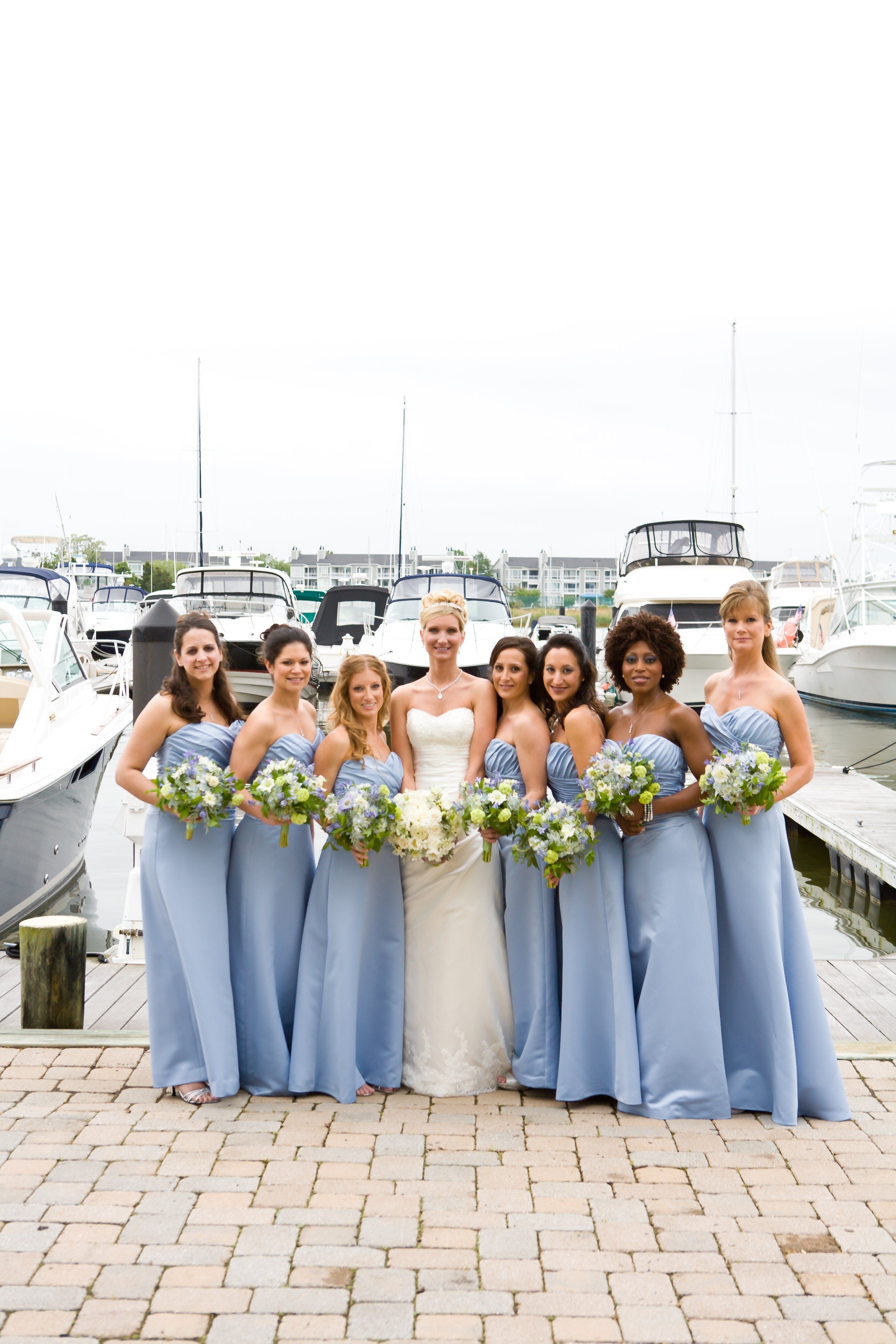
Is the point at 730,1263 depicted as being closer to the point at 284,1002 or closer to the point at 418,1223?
the point at 418,1223

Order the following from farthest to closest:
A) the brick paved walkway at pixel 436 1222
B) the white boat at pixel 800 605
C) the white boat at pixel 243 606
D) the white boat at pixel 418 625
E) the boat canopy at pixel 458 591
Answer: the white boat at pixel 800 605, the white boat at pixel 243 606, the boat canopy at pixel 458 591, the white boat at pixel 418 625, the brick paved walkway at pixel 436 1222

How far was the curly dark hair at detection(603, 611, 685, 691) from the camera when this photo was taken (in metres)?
4.54

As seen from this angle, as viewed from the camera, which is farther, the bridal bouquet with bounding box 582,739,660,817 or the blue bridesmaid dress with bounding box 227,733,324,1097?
the blue bridesmaid dress with bounding box 227,733,324,1097

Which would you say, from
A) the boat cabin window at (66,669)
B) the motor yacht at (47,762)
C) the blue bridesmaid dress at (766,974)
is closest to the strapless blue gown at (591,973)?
the blue bridesmaid dress at (766,974)

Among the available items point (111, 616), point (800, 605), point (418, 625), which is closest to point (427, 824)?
point (418, 625)

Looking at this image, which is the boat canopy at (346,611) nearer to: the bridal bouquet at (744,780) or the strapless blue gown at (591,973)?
the strapless blue gown at (591,973)

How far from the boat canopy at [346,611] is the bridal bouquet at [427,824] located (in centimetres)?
2252

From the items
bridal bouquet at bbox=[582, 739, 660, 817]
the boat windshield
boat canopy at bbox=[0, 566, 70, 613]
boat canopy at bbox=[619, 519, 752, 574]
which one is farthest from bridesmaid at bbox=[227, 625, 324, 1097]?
boat canopy at bbox=[619, 519, 752, 574]

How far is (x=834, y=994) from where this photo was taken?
6207mm

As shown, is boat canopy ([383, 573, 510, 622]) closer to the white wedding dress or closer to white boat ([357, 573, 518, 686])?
white boat ([357, 573, 518, 686])

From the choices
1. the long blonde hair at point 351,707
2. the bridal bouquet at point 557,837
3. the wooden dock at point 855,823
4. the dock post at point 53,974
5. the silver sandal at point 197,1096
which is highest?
the long blonde hair at point 351,707

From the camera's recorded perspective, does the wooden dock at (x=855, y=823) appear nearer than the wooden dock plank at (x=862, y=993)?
No

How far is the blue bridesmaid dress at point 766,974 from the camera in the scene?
4.43 metres

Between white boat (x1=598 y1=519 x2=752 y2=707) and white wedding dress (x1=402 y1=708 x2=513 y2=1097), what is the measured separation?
17591mm
